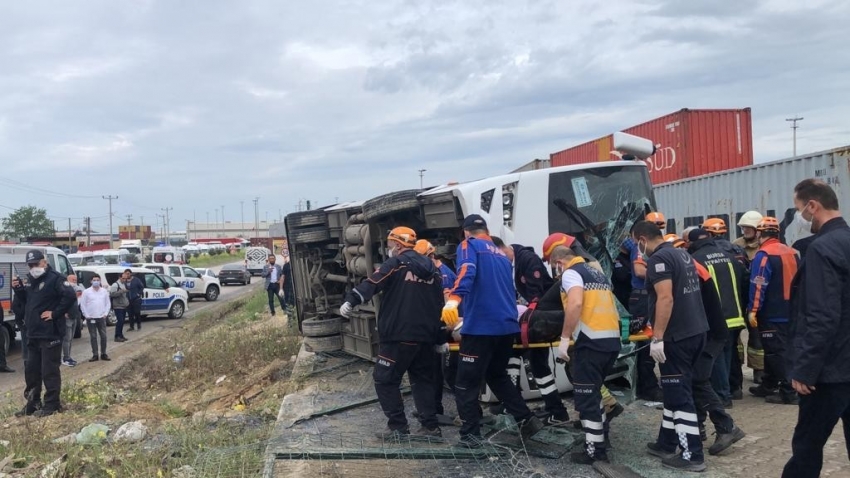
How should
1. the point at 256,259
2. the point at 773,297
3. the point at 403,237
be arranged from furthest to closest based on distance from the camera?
the point at 256,259, the point at 773,297, the point at 403,237

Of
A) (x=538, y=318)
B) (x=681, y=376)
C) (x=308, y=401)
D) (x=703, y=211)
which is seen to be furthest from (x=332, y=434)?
(x=703, y=211)

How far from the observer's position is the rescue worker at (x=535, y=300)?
18.6 ft

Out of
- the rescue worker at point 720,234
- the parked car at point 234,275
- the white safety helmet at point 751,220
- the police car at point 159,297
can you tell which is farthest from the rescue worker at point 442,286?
the parked car at point 234,275

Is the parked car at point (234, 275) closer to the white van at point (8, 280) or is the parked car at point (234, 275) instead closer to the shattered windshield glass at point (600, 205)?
the white van at point (8, 280)

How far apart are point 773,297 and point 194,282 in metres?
25.7

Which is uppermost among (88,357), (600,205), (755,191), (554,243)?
(755,191)

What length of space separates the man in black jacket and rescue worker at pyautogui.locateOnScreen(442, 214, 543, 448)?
215cm

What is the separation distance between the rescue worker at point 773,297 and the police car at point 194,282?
80.8 ft

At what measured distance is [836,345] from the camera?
3.40 meters

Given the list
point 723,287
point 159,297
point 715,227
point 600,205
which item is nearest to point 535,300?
point 600,205

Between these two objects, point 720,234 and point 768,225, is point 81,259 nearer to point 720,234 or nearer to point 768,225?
point 720,234

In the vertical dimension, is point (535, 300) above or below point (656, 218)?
below

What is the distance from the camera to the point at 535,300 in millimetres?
5645

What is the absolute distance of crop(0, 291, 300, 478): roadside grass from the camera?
17.4ft
